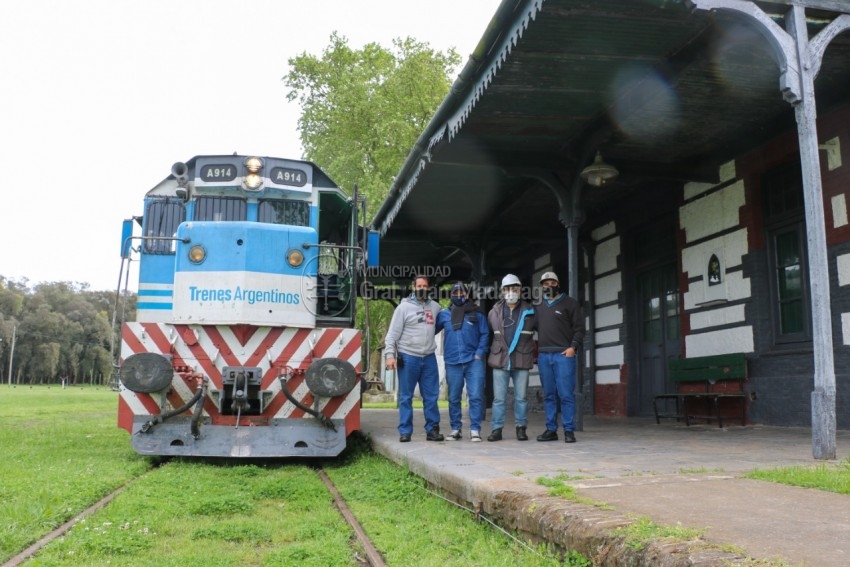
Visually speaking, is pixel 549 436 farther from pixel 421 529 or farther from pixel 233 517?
pixel 233 517

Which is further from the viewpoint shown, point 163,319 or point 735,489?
point 163,319

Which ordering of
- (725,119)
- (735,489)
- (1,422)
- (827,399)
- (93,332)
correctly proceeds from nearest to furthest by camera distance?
(735,489) → (827,399) → (725,119) → (1,422) → (93,332)

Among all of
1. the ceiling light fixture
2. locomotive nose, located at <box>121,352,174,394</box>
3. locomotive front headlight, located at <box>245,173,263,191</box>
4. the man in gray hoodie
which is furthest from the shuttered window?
the ceiling light fixture

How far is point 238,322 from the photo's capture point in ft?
22.5

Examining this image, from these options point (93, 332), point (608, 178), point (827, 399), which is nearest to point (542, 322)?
point (608, 178)

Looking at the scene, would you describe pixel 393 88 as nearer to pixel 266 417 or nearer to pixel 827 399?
pixel 266 417

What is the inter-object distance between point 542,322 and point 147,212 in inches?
173

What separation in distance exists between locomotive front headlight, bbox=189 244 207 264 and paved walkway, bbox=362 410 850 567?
2.58 metres

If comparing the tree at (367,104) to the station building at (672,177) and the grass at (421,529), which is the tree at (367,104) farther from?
the grass at (421,529)

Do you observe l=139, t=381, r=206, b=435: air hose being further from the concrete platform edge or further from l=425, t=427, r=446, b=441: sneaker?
the concrete platform edge

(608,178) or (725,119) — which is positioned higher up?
(725,119)

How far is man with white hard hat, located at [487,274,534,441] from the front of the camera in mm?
7312

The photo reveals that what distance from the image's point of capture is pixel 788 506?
10.7 feet

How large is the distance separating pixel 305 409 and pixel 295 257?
5.22 feet
